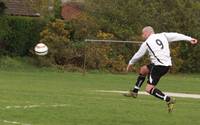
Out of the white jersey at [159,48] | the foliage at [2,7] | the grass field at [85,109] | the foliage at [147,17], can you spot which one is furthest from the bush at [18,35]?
the white jersey at [159,48]

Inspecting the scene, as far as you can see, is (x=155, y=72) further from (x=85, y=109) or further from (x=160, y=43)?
(x=85, y=109)

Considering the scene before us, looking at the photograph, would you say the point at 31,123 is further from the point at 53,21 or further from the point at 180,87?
the point at 53,21

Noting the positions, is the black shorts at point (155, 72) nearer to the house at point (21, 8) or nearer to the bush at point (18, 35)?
the bush at point (18, 35)

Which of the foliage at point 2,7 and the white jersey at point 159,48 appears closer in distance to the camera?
the white jersey at point 159,48

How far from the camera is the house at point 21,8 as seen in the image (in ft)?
140

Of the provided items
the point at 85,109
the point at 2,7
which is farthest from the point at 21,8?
the point at 85,109

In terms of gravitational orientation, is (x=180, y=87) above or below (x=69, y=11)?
above

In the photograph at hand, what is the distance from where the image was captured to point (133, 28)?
129 feet

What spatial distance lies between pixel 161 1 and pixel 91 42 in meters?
7.53

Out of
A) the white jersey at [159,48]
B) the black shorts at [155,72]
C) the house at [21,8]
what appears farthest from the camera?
the house at [21,8]

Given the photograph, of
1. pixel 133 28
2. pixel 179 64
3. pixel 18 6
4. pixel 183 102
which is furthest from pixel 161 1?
pixel 183 102

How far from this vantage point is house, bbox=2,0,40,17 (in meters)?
42.8

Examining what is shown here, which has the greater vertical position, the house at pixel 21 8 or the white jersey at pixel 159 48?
the white jersey at pixel 159 48

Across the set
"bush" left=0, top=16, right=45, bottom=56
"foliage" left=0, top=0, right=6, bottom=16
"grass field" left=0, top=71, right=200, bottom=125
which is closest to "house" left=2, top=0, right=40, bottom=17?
"foliage" left=0, top=0, right=6, bottom=16
